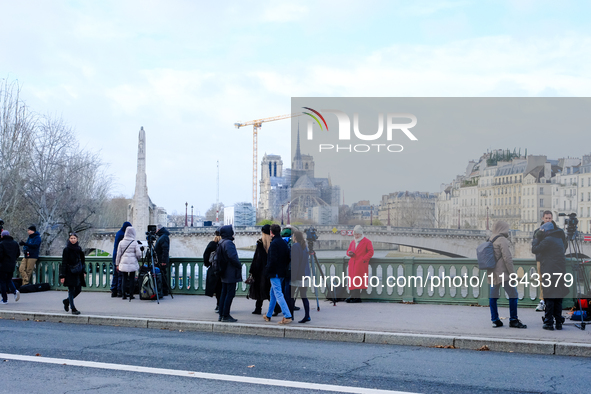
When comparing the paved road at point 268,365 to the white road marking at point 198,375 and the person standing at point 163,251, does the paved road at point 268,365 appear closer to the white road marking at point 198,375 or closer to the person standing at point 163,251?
the white road marking at point 198,375

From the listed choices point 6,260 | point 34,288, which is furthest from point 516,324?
point 34,288

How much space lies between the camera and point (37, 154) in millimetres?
41438

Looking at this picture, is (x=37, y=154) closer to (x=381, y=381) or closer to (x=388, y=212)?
(x=388, y=212)

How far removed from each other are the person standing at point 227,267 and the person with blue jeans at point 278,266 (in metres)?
0.59

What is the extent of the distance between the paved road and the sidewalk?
0.97 feet

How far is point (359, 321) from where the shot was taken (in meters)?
10.5

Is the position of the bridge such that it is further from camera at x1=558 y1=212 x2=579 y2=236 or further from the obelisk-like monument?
the obelisk-like monument

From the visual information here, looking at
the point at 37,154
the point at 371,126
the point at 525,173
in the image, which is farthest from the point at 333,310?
the point at 37,154

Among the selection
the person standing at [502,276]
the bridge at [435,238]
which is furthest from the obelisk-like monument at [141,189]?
the person standing at [502,276]

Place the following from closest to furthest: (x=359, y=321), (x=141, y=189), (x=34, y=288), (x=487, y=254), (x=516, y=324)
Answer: (x=516, y=324) → (x=487, y=254) → (x=359, y=321) → (x=34, y=288) → (x=141, y=189)

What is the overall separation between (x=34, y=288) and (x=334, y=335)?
10060 mm

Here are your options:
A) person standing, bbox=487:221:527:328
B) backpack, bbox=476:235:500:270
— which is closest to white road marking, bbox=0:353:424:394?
person standing, bbox=487:221:527:328

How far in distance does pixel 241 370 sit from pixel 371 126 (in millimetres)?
5852

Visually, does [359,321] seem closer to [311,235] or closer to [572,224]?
[311,235]
